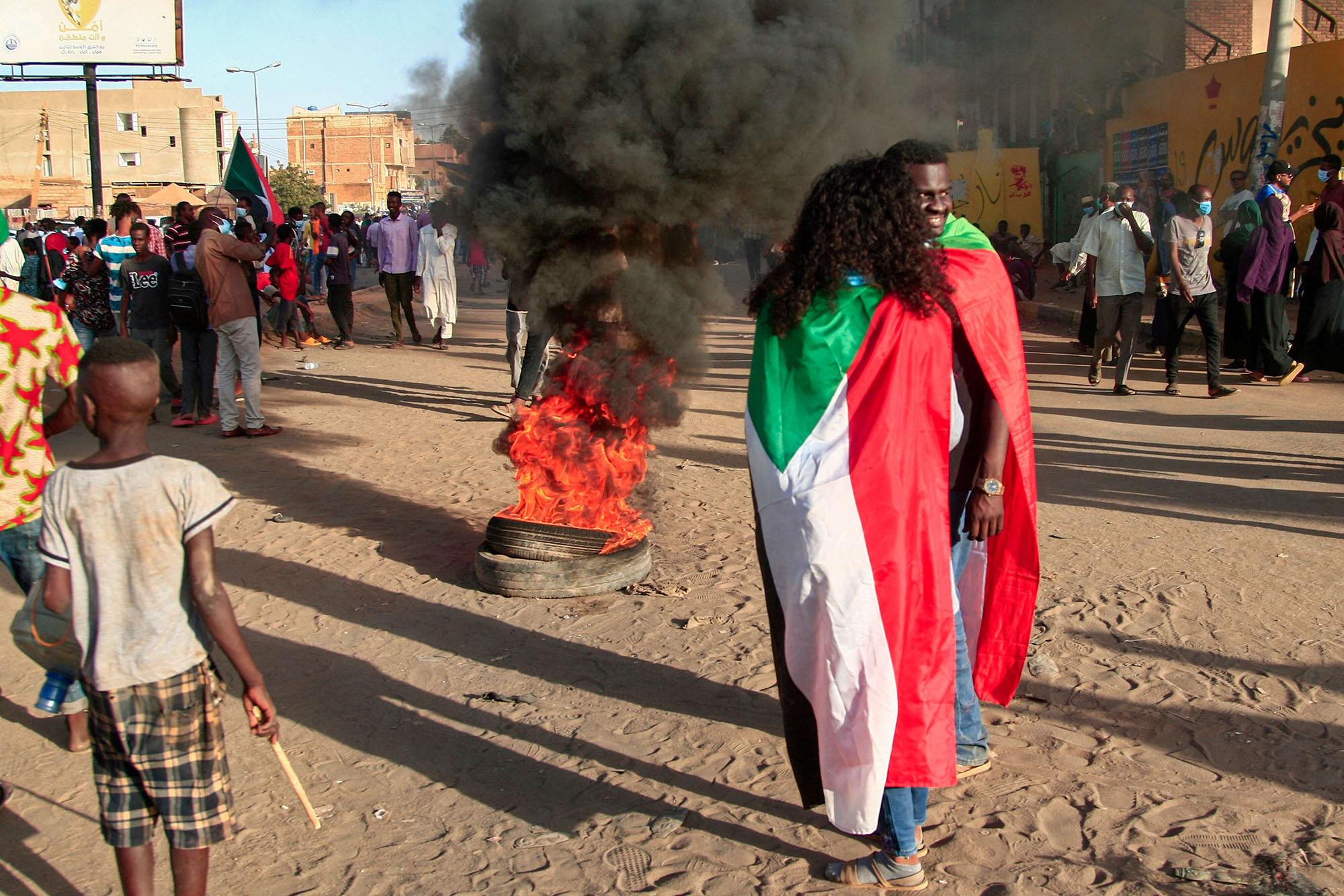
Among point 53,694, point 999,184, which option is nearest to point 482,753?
point 53,694

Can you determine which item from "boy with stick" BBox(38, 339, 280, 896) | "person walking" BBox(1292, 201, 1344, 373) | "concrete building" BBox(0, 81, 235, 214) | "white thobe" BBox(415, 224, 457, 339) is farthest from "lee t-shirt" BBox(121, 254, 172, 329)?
"concrete building" BBox(0, 81, 235, 214)

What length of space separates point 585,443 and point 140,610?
3181 mm

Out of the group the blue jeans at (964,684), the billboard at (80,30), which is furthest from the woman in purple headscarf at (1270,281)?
the billboard at (80,30)

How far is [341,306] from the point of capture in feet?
49.1

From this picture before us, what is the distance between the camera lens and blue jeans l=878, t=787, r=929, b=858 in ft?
9.16

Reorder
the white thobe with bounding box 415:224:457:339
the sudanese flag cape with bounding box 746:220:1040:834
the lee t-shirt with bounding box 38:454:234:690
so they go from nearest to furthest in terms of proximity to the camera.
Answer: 1. the lee t-shirt with bounding box 38:454:234:690
2. the sudanese flag cape with bounding box 746:220:1040:834
3. the white thobe with bounding box 415:224:457:339

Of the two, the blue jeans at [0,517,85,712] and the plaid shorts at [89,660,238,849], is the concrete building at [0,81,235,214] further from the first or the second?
the plaid shorts at [89,660,238,849]

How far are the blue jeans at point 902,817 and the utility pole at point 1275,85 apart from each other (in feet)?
44.1

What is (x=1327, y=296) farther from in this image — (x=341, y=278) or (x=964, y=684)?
(x=341, y=278)

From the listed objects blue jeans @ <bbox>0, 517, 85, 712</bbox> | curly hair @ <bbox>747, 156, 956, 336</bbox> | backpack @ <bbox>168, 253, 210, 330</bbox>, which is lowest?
blue jeans @ <bbox>0, 517, 85, 712</bbox>

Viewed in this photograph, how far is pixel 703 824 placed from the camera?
10.6ft

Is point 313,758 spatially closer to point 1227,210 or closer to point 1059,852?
point 1059,852

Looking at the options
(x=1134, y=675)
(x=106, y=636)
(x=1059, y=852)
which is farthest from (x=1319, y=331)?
(x=106, y=636)

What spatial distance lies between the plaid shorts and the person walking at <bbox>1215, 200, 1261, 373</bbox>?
34.6ft
